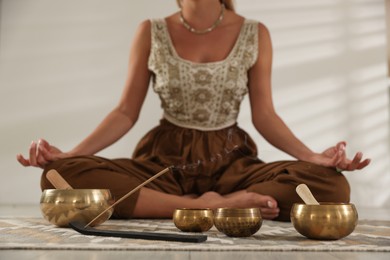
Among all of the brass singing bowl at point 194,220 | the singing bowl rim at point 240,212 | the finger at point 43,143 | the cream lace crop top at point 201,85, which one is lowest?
the brass singing bowl at point 194,220

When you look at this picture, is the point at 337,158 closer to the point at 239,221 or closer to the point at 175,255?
the point at 239,221

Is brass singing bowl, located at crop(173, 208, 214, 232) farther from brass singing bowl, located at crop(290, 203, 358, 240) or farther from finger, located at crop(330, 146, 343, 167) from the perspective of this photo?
finger, located at crop(330, 146, 343, 167)

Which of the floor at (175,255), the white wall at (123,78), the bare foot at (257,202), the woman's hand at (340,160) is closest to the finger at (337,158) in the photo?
the woman's hand at (340,160)

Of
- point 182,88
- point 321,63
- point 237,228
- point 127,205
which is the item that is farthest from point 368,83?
point 237,228

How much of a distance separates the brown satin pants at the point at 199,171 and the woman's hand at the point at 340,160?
0.14 feet

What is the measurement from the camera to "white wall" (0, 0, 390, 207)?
423 centimetres

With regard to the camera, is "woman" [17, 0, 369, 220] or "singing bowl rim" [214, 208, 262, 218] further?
"woman" [17, 0, 369, 220]

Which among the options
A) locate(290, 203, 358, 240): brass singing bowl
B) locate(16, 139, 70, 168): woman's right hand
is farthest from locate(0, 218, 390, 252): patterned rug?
locate(16, 139, 70, 168): woman's right hand

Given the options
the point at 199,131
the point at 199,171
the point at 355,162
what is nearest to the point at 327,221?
the point at 355,162

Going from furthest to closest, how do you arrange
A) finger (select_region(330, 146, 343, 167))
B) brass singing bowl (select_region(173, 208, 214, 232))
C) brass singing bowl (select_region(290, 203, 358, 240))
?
finger (select_region(330, 146, 343, 167)) → brass singing bowl (select_region(173, 208, 214, 232)) → brass singing bowl (select_region(290, 203, 358, 240))

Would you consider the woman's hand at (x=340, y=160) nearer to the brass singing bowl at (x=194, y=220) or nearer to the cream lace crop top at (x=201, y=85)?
the cream lace crop top at (x=201, y=85)

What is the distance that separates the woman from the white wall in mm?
1814

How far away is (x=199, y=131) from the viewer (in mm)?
2348

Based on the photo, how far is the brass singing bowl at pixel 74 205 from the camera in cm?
144
